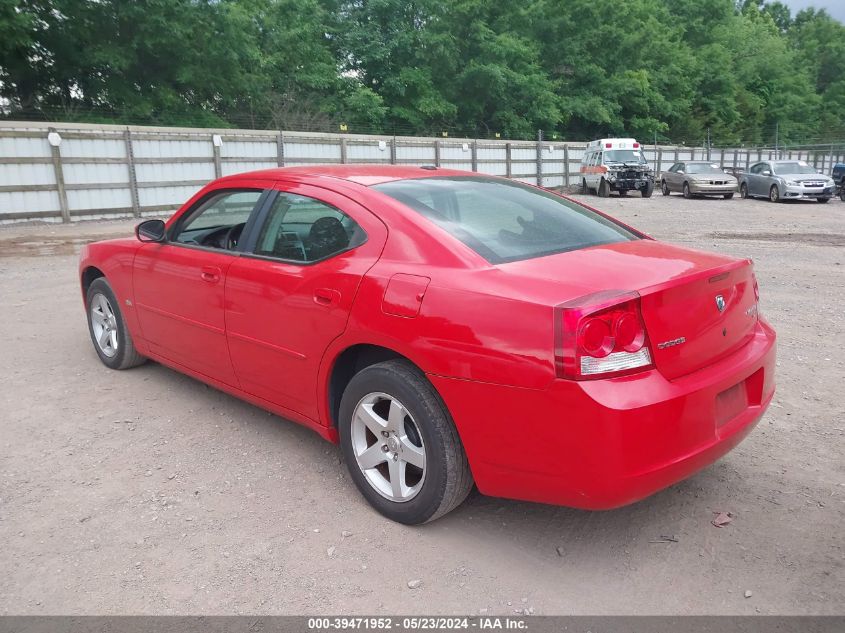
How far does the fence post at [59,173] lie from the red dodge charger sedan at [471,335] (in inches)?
587

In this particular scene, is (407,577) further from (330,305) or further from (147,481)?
(147,481)

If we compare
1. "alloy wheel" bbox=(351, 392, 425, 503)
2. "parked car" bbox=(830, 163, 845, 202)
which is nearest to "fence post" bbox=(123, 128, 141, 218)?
"alloy wheel" bbox=(351, 392, 425, 503)

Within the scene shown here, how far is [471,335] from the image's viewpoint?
257 centimetres

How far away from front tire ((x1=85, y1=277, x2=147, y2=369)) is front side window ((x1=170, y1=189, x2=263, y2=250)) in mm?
977

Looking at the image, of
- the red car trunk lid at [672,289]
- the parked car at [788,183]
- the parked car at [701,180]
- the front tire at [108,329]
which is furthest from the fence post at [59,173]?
the parked car at [788,183]

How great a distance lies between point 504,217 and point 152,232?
2.36 m

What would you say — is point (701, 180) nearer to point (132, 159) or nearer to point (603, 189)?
point (603, 189)

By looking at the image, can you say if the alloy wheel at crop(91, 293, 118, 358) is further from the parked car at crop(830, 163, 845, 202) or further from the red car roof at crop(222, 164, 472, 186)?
the parked car at crop(830, 163, 845, 202)

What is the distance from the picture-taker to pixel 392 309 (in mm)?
2832

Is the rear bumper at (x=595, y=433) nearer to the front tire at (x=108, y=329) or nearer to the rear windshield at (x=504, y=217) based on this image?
the rear windshield at (x=504, y=217)

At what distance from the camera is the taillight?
2.35m

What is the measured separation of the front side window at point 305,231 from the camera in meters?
3.24

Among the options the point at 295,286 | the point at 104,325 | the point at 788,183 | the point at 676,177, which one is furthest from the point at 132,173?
the point at 788,183

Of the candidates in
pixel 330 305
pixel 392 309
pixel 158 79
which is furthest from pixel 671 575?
pixel 158 79
